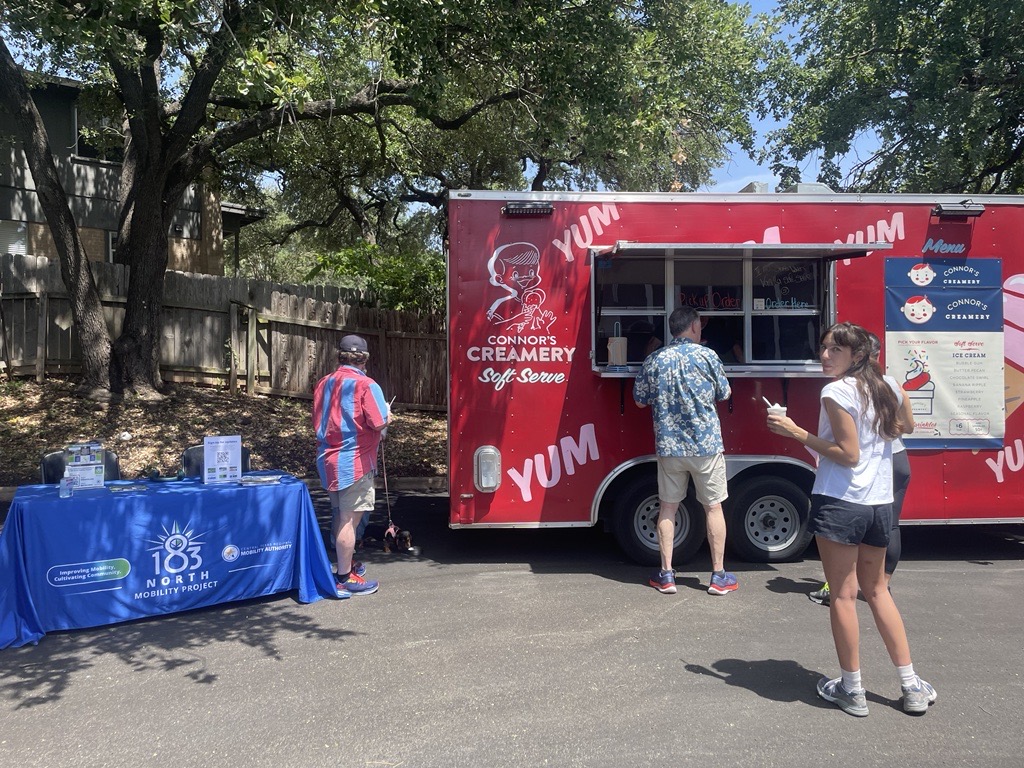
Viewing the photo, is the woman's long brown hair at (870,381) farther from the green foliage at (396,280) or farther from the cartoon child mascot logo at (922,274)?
the green foliage at (396,280)

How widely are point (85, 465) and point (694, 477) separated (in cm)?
403

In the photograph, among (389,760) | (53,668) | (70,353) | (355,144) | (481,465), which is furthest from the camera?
(355,144)

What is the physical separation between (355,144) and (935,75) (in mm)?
10289

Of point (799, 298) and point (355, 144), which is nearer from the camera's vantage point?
point (799, 298)

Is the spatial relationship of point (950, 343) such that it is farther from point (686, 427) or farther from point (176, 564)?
point (176, 564)

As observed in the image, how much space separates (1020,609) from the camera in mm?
5461


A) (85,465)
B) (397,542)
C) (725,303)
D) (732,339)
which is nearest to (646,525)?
(732,339)

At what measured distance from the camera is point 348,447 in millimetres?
5676

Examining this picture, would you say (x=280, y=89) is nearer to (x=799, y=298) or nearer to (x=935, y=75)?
(x=799, y=298)

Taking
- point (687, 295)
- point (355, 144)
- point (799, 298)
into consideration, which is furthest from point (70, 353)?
point (799, 298)

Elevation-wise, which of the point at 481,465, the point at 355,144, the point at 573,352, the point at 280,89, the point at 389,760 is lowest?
the point at 389,760

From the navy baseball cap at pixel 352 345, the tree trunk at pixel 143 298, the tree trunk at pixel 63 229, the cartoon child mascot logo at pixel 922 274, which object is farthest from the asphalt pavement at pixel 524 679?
the tree trunk at pixel 63 229

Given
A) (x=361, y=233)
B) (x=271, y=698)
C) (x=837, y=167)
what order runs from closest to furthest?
(x=271, y=698)
(x=837, y=167)
(x=361, y=233)

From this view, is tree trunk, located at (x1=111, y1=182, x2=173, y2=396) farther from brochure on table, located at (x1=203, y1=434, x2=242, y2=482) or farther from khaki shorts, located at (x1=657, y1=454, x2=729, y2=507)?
khaki shorts, located at (x1=657, y1=454, x2=729, y2=507)
